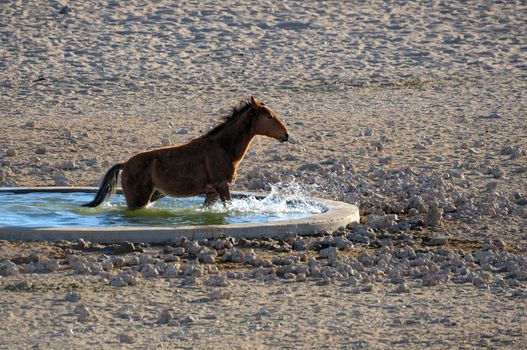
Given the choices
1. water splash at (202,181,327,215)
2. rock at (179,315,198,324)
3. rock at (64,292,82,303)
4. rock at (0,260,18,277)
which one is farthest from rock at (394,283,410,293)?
water splash at (202,181,327,215)

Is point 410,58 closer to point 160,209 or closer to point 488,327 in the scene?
point 160,209

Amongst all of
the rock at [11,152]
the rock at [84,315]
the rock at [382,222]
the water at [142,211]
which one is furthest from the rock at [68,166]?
the rock at [84,315]

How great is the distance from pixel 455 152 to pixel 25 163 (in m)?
5.00

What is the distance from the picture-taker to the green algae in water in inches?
465

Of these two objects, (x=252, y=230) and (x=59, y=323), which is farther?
(x=252, y=230)

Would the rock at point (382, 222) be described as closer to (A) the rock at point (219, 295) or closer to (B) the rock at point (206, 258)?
(B) the rock at point (206, 258)

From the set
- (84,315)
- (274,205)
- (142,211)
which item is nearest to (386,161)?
(274,205)

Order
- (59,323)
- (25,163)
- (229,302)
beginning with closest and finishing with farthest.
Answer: (59,323) < (229,302) < (25,163)

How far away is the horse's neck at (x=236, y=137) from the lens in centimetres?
1249

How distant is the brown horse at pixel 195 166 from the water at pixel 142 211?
0.15 meters

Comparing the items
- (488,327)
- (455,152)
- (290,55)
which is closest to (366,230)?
(488,327)

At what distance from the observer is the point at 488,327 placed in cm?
853

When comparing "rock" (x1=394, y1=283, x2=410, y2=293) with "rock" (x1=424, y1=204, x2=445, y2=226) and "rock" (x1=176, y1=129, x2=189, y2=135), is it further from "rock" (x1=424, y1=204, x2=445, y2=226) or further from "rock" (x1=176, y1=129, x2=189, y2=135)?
"rock" (x1=176, y1=129, x2=189, y2=135)

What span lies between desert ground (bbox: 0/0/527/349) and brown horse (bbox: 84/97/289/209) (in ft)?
4.31
